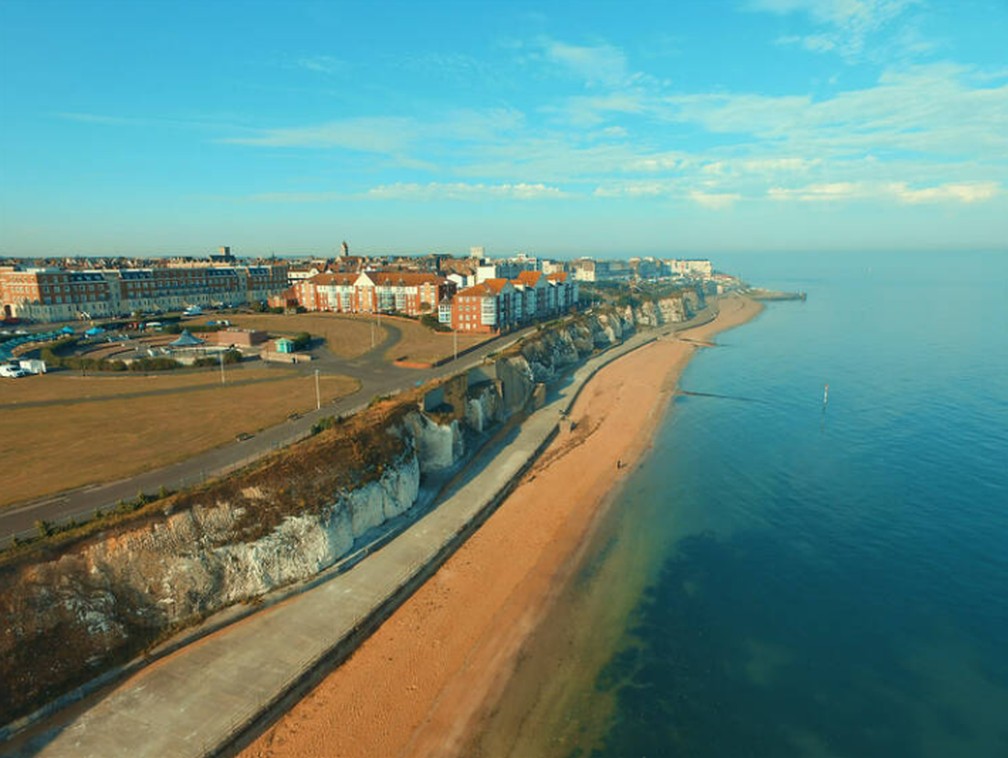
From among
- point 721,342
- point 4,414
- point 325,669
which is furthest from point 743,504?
point 721,342

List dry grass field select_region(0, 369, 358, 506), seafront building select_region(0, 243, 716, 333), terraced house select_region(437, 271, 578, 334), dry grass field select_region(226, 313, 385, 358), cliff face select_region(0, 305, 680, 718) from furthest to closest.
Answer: seafront building select_region(0, 243, 716, 333) < terraced house select_region(437, 271, 578, 334) < dry grass field select_region(226, 313, 385, 358) < dry grass field select_region(0, 369, 358, 506) < cliff face select_region(0, 305, 680, 718)

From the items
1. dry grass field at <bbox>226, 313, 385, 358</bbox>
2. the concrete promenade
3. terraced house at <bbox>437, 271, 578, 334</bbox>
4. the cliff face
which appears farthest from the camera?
terraced house at <bbox>437, 271, 578, 334</bbox>

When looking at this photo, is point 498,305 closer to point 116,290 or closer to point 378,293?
point 378,293

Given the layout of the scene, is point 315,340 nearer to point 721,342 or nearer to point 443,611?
point 443,611

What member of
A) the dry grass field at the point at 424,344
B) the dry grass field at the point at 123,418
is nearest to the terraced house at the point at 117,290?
the dry grass field at the point at 123,418

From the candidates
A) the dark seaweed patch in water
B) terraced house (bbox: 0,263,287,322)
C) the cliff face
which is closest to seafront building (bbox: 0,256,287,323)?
terraced house (bbox: 0,263,287,322)

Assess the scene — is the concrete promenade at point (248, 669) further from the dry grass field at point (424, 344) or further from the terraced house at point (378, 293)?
the terraced house at point (378, 293)

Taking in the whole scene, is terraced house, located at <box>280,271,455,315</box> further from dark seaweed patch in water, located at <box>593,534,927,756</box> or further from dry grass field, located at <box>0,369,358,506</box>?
dark seaweed patch in water, located at <box>593,534,927,756</box>
